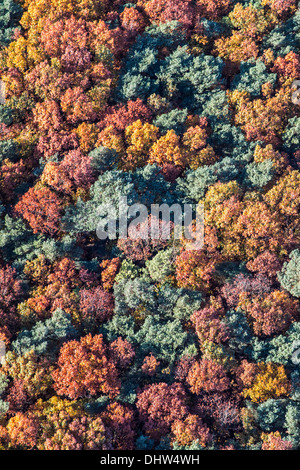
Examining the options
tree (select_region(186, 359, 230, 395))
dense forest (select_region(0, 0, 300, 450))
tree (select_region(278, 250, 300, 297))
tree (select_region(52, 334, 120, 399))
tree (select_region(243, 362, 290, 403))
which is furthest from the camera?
tree (select_region(278, 250, 300, 297))

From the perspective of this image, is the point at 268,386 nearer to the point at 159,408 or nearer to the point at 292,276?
the point at 159,408

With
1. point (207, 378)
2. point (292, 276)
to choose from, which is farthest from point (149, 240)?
point (207, 378)

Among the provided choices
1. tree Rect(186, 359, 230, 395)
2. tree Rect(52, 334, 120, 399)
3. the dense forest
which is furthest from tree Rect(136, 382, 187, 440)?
tree Rect(52, 334, 120, 399)

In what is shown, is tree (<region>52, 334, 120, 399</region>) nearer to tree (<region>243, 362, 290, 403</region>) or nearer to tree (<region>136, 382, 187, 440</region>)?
tree (<region>136, 382, 187, 440</region>)

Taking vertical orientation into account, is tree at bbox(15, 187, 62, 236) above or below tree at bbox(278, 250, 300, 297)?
above

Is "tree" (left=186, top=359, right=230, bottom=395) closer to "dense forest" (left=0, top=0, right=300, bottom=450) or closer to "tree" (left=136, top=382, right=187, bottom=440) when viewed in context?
"dense forest" (left=0, top=0, right=300, bottom=450)

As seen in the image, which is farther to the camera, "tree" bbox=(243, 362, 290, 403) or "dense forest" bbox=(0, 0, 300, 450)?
"tree" bbox=(243, 362, 290, 403)

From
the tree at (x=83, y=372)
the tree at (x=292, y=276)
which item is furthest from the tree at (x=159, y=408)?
the tree at (x=292, y=276)

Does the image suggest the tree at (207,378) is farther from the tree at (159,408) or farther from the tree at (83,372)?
the tree at (83,372)

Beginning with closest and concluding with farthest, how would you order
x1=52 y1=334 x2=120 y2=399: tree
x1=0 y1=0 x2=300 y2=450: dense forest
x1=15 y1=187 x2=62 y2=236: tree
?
1. x1=52 y1=334 x2=120 y2=399: tree
2. x1=0 y1=0 x2=300 y2=450: dense forest
3. x1=15 y1=187 x2=62 y2=236: tree

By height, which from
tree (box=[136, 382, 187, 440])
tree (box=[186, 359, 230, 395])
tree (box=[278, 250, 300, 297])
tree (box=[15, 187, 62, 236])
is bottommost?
tree (box=[136, 382, 187, 440])
